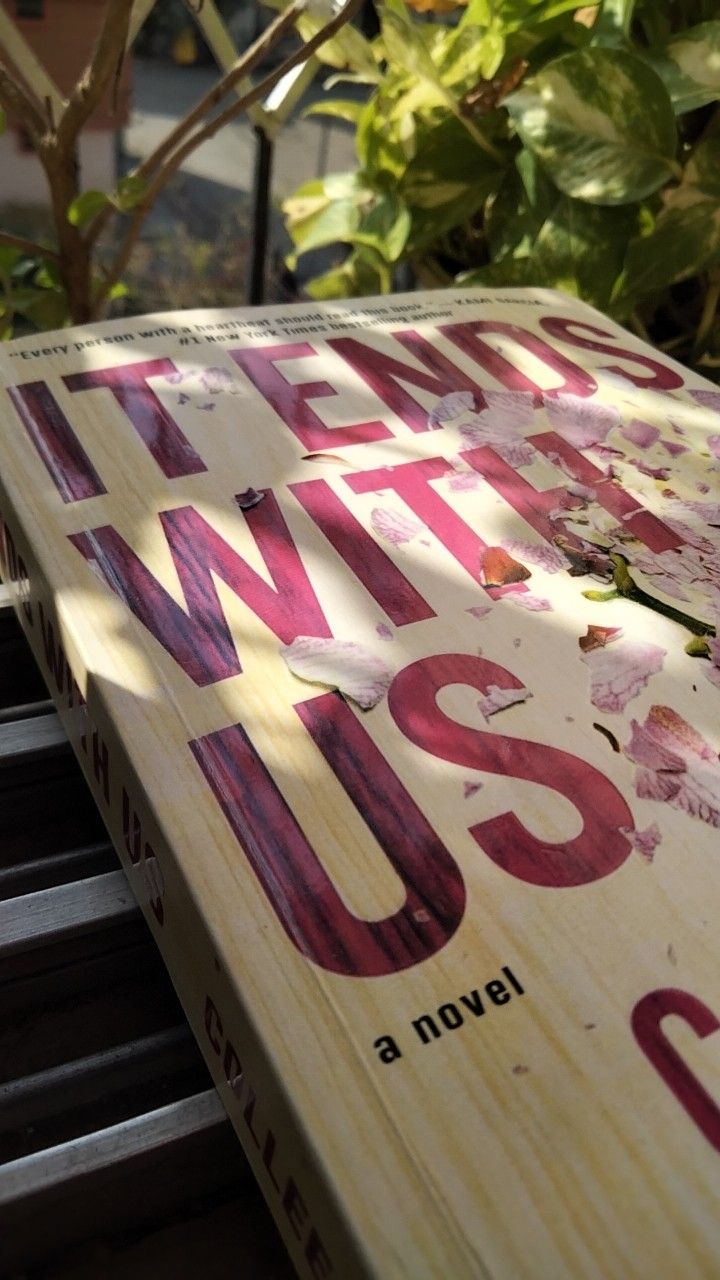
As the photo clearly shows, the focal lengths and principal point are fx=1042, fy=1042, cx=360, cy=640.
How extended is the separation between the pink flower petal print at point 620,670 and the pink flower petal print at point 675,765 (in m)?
0.02

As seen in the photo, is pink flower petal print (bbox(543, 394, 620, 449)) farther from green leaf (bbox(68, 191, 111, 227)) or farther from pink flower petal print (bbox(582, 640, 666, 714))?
green leaf (bbox(68, 191, 111, 227))

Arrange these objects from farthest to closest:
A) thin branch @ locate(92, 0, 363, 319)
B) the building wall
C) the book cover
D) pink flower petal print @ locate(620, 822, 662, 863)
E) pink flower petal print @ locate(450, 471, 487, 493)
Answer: the building wall < thin branch @ locate(92, 0, 363, 319) < pink flower petal print @ locate(450, 471, 487, 493) < pink flower petal print @ locate(620, 822, 662, 863) < the book cover

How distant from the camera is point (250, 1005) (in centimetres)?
44

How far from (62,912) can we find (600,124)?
891 mm

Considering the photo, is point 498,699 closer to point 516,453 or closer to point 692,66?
point 516,453

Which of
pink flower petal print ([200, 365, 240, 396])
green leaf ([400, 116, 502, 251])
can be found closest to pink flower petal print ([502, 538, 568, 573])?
pink flower petal print ([200, 365, 240, 396])

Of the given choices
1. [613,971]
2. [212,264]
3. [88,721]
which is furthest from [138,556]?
[212,264]

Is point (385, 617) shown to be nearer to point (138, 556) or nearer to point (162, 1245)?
point (138, 556)

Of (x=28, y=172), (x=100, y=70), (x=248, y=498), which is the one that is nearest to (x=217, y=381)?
(x=248, y=498)

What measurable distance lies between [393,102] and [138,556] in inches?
31.2

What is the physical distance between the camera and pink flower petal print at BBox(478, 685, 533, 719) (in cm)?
57

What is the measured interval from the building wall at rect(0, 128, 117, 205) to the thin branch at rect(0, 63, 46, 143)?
0.37 m

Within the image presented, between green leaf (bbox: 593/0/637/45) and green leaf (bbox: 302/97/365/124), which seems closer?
green leaf (bbox: 593/0/637/45)

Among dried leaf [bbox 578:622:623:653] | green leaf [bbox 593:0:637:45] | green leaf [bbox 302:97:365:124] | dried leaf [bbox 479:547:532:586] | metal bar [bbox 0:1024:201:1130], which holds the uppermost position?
green leaf [bbox 593:0:637:45]
